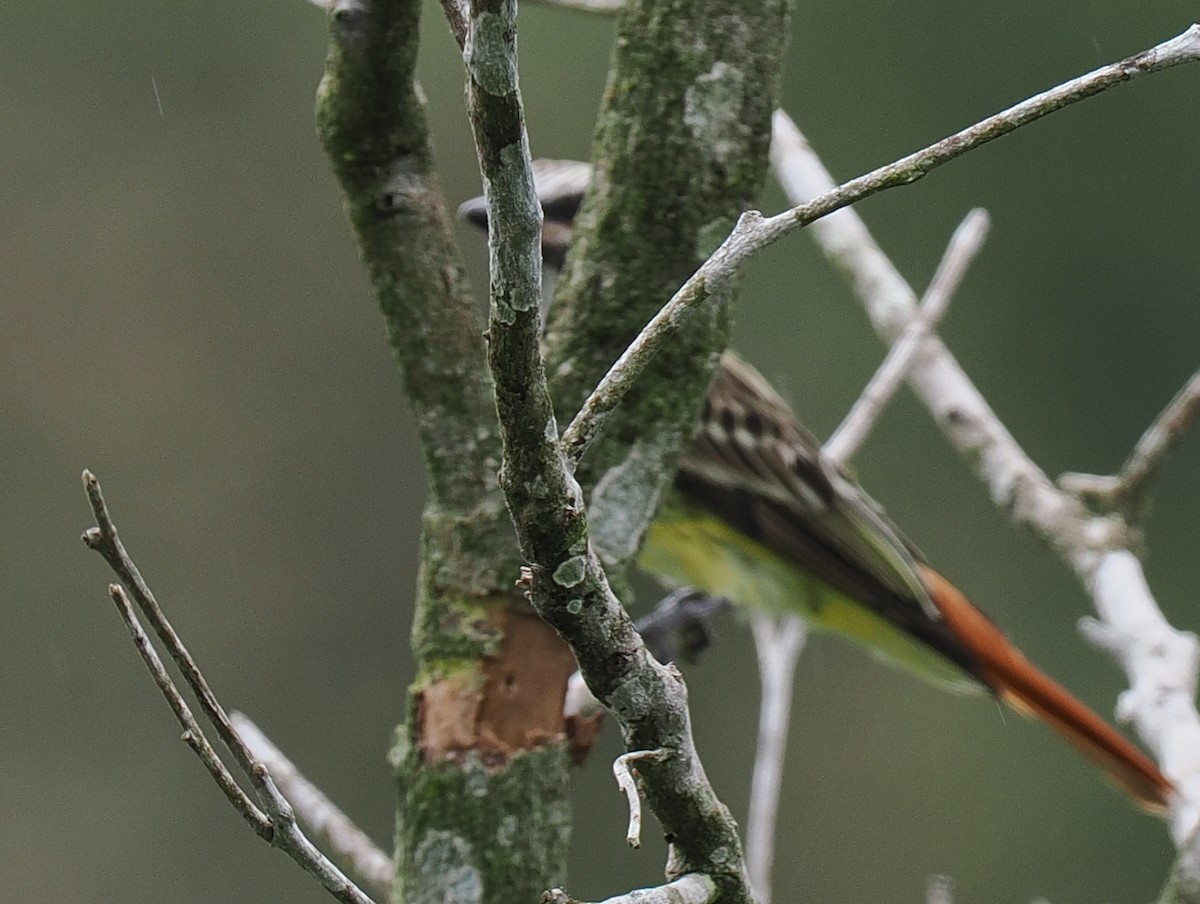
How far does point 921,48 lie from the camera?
10211 millimetres

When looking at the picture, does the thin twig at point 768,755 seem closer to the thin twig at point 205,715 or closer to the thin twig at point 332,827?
the thin twig at point 332,827

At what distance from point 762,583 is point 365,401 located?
18.2 feet

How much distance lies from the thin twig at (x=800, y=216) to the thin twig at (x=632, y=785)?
0.68 ft

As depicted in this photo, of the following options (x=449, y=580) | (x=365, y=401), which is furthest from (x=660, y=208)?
(x=365, y=401)

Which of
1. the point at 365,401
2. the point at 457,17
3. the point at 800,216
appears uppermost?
the point at 365,401

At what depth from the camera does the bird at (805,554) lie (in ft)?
12.4

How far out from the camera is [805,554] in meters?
3.90

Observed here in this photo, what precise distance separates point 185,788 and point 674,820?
24.2 feet

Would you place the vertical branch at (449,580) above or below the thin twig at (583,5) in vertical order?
below

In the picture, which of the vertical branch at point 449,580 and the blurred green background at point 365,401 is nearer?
the vertical branch at point 449,580

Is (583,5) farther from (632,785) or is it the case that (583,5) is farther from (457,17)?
(632,785)

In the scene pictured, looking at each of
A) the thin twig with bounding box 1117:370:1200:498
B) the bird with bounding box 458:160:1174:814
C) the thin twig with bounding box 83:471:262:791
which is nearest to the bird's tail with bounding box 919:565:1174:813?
the bird with bounding box 458:160:1174:814

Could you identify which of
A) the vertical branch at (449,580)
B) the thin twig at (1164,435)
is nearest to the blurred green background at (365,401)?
the thin twig at (1164,435)

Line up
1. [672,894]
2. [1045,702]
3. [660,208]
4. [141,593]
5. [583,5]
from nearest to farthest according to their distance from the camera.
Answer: [141,593] < [672,894] < [660,208] < [583,5] < [1045,702]
